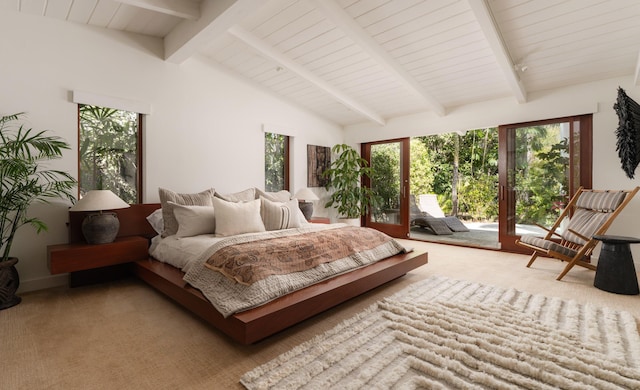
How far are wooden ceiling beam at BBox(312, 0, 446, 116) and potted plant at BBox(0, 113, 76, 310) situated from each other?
276 centimetres

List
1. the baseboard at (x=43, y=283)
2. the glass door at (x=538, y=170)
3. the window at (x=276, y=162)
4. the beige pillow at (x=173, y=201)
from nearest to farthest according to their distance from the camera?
the baseboard at (x=43, y=283) < the beige pillow at (x=173, y=201) < the glass door at (x=538, y=170) < the window at (x=276, y=162)

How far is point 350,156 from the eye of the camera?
5.96m

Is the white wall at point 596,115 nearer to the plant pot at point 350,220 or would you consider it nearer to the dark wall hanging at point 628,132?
the dark wall hanging at point 628,132

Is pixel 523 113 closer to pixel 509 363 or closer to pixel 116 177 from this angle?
pixel 509 363

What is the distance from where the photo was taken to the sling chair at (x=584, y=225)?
10.1ft

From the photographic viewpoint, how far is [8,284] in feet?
8.25

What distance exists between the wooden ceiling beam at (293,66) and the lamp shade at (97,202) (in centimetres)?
213

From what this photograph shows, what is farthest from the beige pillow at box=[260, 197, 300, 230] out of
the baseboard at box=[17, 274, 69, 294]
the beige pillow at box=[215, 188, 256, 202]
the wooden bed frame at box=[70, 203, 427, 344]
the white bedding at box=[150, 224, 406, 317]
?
the baseboard at box=[17, 274, 69, 294]

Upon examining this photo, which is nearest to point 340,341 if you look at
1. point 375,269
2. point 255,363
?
point 255,363

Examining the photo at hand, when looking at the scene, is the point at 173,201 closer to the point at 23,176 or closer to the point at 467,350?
the point at 23,176

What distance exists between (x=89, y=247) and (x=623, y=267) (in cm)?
489

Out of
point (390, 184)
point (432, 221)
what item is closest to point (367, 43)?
point (390, 184)

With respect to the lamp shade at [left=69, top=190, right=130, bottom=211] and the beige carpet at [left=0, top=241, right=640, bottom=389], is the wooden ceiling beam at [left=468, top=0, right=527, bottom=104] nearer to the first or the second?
the beige carpet at [left=0, top=241, right=640, bottom=389]

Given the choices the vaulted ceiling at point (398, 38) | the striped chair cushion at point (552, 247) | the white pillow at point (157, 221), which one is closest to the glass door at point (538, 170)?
the vaulted ceiling at point (398, 38)
